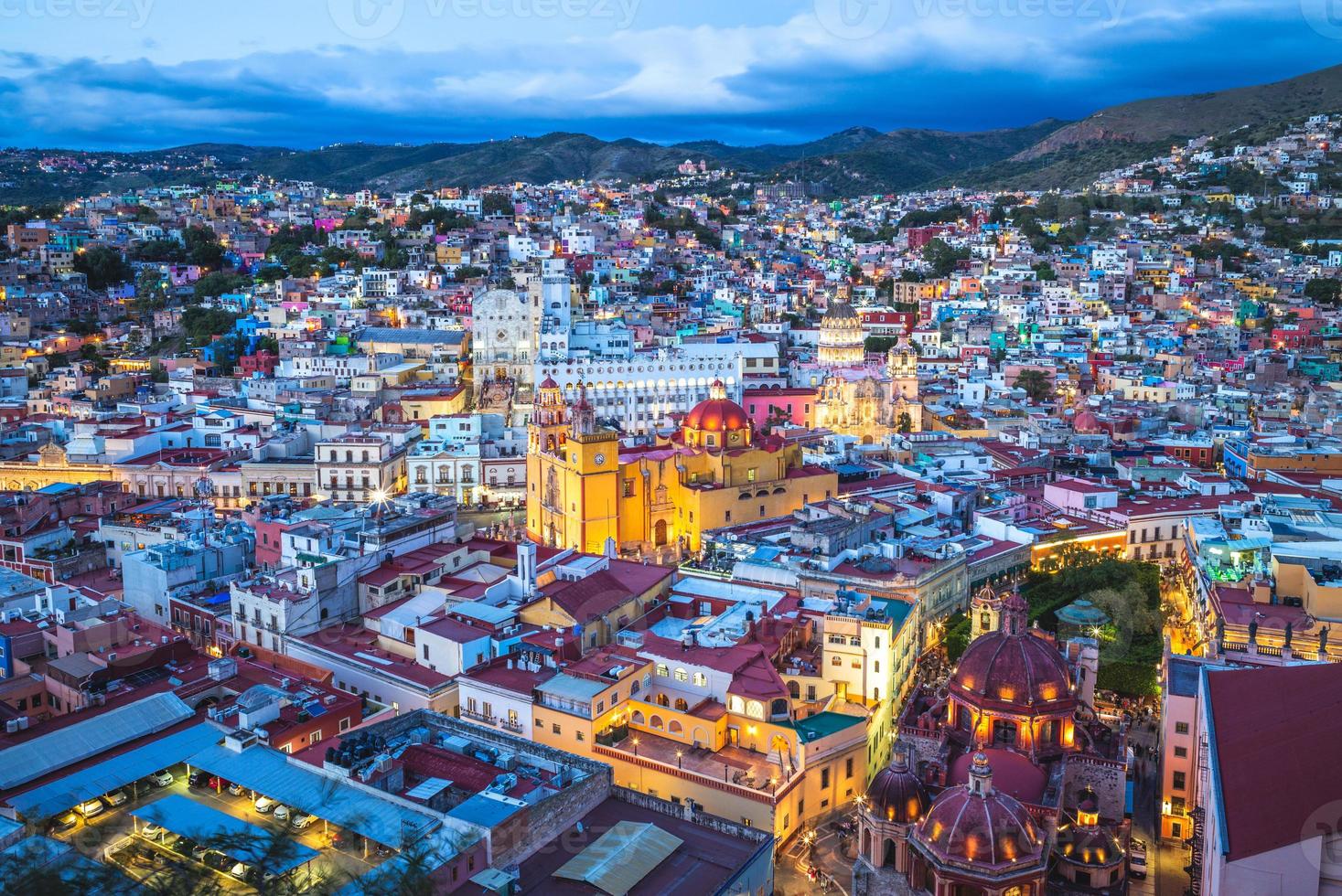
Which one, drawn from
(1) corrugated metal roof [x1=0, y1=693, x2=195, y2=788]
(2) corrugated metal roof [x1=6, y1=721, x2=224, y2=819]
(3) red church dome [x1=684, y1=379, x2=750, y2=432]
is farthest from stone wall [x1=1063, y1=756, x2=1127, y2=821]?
(3) red church dome [x1=684, y1=379, x2=750, y2=432]

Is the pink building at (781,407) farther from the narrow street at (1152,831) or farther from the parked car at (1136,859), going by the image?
the parked car at (1136,859)

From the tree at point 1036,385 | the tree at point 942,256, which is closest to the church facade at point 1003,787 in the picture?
the tree at point 1036,385

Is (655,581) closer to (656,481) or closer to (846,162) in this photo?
(656,481)

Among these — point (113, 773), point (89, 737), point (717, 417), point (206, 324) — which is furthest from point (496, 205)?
point (113, 773)

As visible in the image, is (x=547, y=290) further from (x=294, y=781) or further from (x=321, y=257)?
(x=294, y=781)

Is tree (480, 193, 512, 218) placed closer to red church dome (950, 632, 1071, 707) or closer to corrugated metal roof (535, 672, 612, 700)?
corrugated metal roof (535, 672, 612, 700)

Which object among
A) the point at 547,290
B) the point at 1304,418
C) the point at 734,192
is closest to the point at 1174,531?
the point at 1304,418
